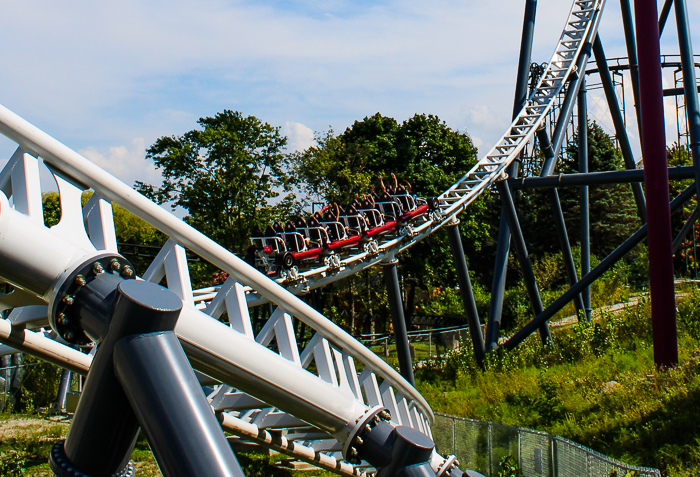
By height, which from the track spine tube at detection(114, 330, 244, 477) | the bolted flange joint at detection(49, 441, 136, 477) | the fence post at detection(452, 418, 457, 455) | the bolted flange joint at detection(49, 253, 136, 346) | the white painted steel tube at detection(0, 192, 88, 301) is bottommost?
the fence post at detection(452, 418, 457, 455)

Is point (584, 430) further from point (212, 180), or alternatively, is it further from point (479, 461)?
point (212, 180)

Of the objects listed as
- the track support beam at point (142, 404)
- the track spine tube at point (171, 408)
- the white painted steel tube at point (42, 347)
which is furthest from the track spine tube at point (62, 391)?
the track spine tube at point (171, 408)

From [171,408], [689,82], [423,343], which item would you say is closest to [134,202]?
[171,408]

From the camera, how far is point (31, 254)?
6.76ft

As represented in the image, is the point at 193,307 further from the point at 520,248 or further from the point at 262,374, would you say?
the point at 520,248

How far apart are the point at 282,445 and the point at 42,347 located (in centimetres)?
253

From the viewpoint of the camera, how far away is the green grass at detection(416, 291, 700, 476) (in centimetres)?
768

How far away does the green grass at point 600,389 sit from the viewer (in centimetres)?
768

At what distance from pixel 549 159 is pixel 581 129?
2377 mm

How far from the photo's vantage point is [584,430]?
8.64m

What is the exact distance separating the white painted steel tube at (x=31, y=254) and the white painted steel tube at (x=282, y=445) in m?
3.04

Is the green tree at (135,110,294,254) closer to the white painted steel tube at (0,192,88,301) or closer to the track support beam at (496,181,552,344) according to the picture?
the track support beam at (496,181,552,344)

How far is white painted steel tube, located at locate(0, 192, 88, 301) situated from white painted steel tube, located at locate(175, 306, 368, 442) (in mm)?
481

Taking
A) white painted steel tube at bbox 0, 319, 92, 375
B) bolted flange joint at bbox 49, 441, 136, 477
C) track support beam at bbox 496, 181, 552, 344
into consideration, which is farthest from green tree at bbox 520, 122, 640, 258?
bolted flange joint at bbox 49, 441, 136, 477
